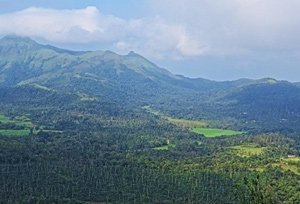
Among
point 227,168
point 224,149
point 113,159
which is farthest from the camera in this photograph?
point 224,149

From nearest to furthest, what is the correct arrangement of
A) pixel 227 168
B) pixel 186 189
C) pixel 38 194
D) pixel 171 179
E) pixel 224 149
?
1. pixel 38 194
2. pixel 186 189
3. pixel 171 179
4. pixel 227 168
5. pixel 224 149

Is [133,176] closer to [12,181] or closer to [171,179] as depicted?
[171,179]

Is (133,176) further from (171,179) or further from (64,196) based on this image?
(64,196)

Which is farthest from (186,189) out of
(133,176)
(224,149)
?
(224,149)

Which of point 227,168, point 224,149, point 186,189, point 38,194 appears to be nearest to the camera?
point 38,194

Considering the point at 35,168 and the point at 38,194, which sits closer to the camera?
the point at 38,194

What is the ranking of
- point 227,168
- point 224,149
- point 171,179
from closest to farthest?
point 171,179 → point 227,168 → point 224,149

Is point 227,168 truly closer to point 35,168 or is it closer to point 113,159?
point 113,159

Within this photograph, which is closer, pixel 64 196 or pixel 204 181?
pixel 64 196

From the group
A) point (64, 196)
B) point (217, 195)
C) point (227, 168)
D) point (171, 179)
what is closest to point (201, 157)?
point (227, 168)
